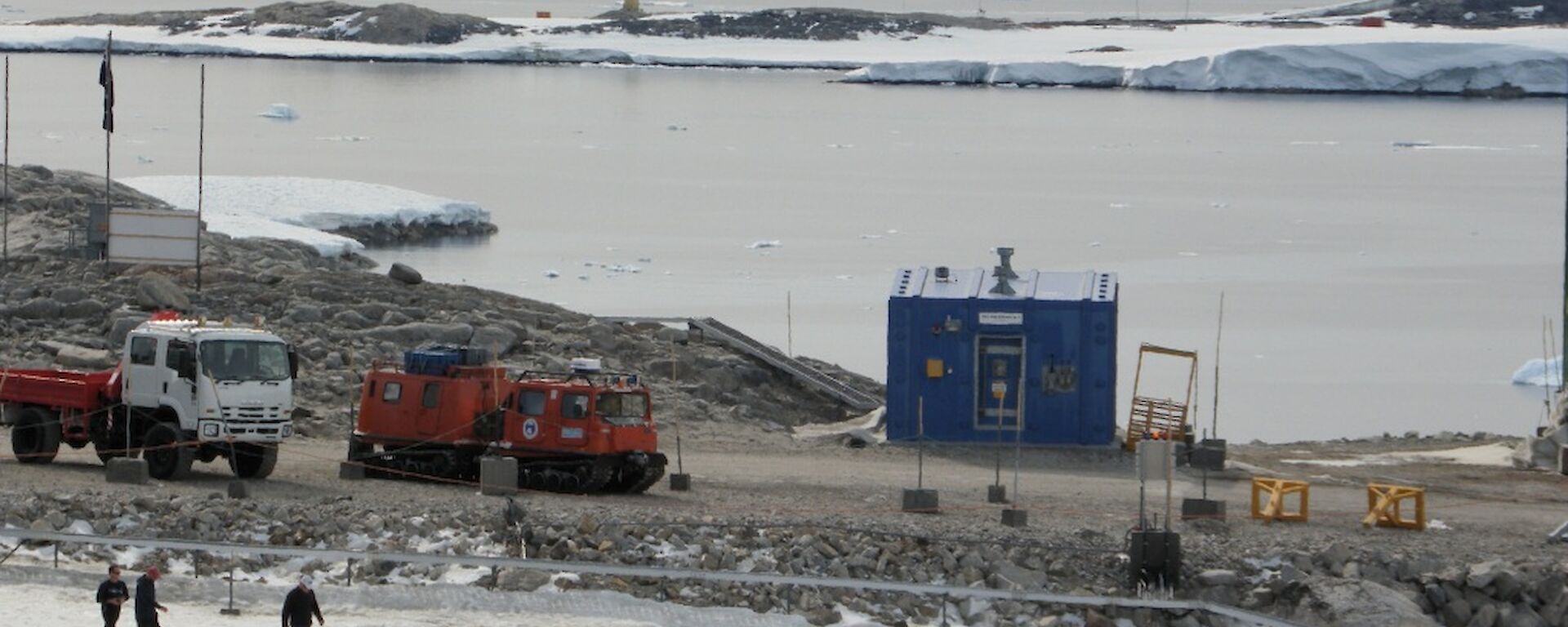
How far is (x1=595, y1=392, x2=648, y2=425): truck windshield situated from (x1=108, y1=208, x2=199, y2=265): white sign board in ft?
34.8

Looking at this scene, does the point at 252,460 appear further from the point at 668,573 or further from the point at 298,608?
the point at 298,608

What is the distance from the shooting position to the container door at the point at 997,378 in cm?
2453

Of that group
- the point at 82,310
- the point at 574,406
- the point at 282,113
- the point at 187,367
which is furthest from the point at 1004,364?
the point at 282,113

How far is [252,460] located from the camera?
2094 centimetres

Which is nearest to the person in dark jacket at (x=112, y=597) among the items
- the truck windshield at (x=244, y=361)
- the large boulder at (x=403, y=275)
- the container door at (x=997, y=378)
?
the truck windshield at (x=244, y=361)

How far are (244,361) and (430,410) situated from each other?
5.69ft

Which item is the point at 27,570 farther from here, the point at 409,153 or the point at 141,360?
the point at 409,153

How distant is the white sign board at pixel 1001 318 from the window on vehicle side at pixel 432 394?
5.86 m

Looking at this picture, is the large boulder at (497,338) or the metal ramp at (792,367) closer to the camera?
the large boulder at (497,338)

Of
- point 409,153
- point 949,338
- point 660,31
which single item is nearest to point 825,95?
point 660,31

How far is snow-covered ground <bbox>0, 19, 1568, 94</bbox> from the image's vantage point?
357ft

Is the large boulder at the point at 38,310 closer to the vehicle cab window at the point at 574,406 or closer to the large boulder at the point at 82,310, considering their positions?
the large boulder at the point at 82,310

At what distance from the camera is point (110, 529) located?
18.4 metres

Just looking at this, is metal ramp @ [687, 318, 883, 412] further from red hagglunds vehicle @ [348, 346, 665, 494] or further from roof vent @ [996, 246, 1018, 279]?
red hagglunds vehicle @ [348, 346, 665, 494]
